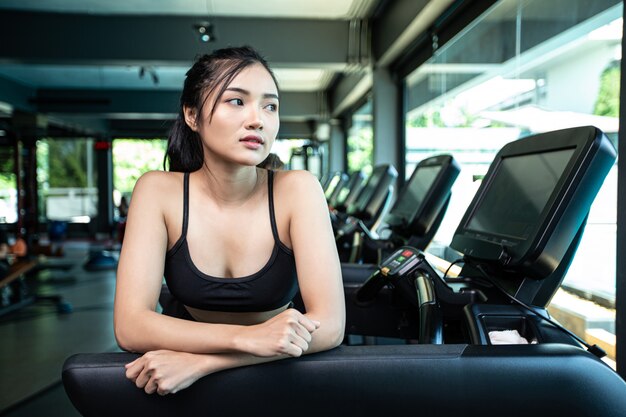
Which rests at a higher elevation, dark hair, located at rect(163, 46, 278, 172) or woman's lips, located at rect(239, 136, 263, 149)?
dark hair, located at rect(163, 46, 278, 172)

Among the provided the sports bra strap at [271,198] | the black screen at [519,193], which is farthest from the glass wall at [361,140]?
the sports bra strap at [271,198]

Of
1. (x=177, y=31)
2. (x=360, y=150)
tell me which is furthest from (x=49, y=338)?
(x=360, y=150)

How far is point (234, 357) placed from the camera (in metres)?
0.92

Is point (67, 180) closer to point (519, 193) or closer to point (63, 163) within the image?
point (63, 163)

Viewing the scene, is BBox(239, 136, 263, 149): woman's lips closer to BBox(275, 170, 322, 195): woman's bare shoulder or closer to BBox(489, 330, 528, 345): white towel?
BBox(275, 170, 322, 195): woman's bare shoulder

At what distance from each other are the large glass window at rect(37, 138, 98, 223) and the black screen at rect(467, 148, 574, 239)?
13030mm

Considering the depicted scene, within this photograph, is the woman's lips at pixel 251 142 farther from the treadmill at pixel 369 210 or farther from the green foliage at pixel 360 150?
the green foliage at pixel 360 150

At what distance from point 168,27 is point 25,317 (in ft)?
11.3

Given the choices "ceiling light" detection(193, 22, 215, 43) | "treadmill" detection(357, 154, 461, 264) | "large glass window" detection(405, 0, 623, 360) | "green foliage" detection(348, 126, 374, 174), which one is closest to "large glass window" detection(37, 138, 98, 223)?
"green foliage" detection(348, 126, 374, 174)

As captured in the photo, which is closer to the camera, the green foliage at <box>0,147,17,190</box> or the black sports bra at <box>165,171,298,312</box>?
the black sports bra at <box>165,171,298,312</box>

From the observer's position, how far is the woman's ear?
4.45 ft

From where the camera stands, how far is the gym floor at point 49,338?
275cm

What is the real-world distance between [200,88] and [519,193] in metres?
0.76

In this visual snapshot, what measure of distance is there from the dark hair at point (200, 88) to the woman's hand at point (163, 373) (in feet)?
1.85
